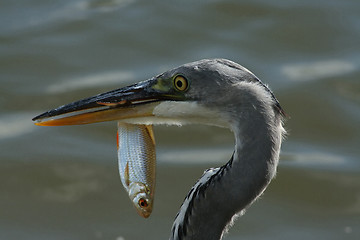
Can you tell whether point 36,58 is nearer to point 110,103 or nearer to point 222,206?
point 110,103

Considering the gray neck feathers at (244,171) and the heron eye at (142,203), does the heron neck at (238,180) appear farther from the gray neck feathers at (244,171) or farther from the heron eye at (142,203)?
the heron eye at (142,203)

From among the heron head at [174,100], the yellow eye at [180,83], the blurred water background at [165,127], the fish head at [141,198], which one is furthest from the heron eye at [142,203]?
the blurred water background at [165,127]

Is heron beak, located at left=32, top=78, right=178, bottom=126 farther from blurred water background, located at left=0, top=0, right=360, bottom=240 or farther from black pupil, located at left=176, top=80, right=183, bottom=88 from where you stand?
blurred water background, located at left=0, top=0, right=360, bottom=240

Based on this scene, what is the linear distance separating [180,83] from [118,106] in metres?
0.35

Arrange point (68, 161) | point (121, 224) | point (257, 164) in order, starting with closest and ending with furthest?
point (257, 164) < point (121, 224) < point (68, 161)

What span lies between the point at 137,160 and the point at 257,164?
2.80ft

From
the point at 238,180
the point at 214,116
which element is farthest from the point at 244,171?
the point at 214,116

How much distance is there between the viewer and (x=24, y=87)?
268 inches

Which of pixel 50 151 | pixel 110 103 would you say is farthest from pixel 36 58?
pixel 110 103

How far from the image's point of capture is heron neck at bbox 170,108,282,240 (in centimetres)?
349

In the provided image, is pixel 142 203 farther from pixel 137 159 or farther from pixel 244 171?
pixel 244 171

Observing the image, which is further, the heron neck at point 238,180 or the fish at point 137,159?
the fish at point 137,159

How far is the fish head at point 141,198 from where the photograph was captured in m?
3.96

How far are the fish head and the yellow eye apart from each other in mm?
601
